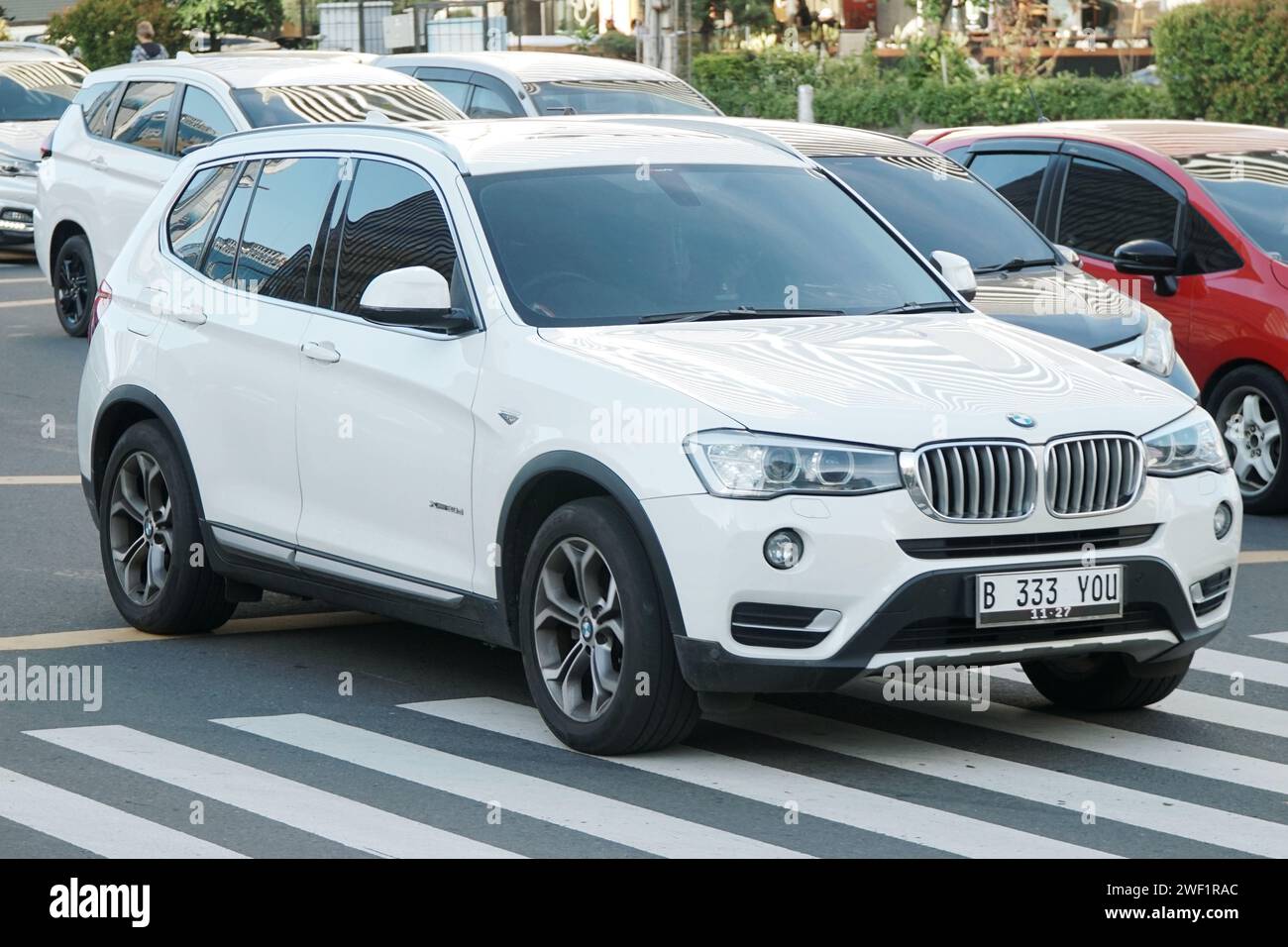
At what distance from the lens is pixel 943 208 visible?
1175cm

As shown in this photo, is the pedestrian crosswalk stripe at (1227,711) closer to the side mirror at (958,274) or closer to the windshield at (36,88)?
the side mirror at (958,274)

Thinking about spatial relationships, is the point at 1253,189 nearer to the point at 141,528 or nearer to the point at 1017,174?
the point at 1017,174

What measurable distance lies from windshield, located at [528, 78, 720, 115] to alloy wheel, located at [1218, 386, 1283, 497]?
7.19 meters

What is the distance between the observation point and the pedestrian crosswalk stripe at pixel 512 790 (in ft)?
19.0

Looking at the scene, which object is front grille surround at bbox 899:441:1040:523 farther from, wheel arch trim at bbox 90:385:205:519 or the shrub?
the shrub

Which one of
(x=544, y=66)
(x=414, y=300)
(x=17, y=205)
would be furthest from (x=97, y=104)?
(x=414, y=300)

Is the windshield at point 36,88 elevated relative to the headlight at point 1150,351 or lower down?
elevated

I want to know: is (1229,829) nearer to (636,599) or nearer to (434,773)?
(636,599)

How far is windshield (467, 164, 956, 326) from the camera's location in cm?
720

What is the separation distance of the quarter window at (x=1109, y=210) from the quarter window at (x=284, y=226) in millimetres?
5339

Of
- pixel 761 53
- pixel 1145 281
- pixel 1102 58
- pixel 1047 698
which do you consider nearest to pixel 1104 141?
pixel 1145 281

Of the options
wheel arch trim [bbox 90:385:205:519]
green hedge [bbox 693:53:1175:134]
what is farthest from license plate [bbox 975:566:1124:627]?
green hedge [bbox 693:53:1175:134]

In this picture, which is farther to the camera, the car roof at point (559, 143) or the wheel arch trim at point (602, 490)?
the car roof at point (559, 143)

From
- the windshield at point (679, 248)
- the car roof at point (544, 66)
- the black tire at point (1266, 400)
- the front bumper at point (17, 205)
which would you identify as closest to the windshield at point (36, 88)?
the front bumper at point (17, 205)
